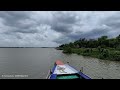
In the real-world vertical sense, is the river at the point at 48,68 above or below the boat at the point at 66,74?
below

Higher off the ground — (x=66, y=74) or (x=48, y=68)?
(x=66, y=74)

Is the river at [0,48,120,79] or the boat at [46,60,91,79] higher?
the boat at [46,60,91,79]

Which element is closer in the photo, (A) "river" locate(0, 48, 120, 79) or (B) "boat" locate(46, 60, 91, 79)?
(B) "boat" locate(46, 60, 91, 79)

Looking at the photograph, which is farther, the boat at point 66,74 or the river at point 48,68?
the river at point 48,68

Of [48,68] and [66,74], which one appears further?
[48,68]
